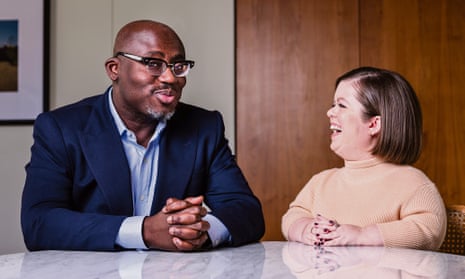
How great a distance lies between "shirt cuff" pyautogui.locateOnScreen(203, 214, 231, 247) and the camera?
5.03 feet

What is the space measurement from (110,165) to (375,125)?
838 millimetres

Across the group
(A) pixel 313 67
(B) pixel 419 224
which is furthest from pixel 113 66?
(A) pixel 313 67

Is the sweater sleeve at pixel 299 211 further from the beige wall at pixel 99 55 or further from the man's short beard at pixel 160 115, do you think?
the beige wall at pixel 99 55

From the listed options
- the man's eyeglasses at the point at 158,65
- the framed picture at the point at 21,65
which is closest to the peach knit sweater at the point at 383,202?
the man's eyeglasses at the point at 158,65

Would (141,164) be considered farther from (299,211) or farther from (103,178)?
(299,211)

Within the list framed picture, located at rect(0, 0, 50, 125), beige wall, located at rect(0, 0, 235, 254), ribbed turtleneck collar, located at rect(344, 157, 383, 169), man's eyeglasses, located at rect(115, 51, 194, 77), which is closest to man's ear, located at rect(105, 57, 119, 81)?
man's eyeglasses, located at rect(115, 51, 194, 77)

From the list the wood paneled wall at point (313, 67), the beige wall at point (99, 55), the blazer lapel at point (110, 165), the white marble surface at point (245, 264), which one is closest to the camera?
the white marble surface at point (245, 264)

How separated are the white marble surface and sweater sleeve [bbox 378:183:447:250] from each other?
119mm

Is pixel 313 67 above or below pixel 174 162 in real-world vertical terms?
above

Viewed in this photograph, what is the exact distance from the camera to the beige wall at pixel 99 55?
3.30 meters

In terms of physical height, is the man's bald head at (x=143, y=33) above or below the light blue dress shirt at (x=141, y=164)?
above

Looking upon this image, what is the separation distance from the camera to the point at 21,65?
3.32 m

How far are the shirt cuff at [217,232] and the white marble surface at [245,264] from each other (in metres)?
0.04

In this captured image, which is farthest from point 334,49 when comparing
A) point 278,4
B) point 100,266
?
point 100,266
